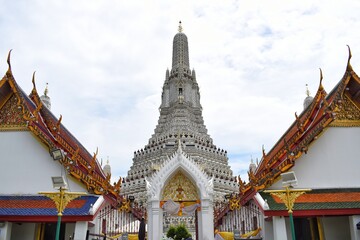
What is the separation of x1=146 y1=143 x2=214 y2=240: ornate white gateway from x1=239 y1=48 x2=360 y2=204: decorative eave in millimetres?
1557

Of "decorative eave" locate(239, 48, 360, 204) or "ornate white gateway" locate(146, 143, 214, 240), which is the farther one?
"ornate white gateway" locate(146, 143, 214, 240)

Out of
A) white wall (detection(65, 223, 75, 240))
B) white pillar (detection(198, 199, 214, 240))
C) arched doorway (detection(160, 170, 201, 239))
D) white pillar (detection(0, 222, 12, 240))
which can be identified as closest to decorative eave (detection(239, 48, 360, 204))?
white pillar (detection(198, 199, 214, 240))

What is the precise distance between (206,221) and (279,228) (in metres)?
2.62

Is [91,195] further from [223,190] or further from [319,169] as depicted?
[223,190]

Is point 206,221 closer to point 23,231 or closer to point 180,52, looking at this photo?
point 23,231

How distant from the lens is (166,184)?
13664mm

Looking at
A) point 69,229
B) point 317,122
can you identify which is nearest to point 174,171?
point 69,229

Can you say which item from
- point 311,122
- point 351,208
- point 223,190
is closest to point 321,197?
point 351,208

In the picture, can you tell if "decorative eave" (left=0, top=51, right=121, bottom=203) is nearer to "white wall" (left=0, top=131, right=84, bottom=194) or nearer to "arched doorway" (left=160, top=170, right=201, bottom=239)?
"white wall" (left=0, top=131, right=84, bottom=194)

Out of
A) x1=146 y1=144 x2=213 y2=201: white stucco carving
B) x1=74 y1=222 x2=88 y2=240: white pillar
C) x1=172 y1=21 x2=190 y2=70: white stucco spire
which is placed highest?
x1=172 y1=21 x2=190 y2=70: white stucco spire

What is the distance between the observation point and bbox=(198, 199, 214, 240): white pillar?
12.5 m

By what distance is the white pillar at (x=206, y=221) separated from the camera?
12523 mm

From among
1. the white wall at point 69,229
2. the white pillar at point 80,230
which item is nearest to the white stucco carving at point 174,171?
the white pillar at point 80,230

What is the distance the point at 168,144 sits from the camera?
4606 centimetres
